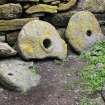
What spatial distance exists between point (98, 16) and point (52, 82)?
1.78 meters

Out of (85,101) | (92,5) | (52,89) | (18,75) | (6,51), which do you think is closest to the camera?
(85,101)

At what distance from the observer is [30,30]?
5.53 meters

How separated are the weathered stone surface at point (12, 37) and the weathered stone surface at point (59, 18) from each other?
0.52 metres

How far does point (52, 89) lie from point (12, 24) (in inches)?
51.2

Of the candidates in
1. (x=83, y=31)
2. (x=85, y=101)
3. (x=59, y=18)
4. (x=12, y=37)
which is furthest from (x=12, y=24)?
(x=85, y=101)

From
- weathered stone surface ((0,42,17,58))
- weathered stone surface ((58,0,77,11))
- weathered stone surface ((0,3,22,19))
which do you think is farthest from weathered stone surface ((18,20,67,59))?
weathered stone surface ((58,0,77,11))

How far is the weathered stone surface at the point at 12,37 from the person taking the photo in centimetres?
570

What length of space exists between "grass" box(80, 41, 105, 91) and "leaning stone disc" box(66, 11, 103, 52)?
127 mm

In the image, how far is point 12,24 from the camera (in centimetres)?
563

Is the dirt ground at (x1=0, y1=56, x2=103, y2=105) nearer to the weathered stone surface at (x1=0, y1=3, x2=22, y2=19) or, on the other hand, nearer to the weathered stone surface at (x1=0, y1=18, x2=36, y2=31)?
the weathered stone surface at (x1=0, y1=18, x2=36, y2=31)

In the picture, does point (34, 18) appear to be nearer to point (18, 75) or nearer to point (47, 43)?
point (47, 43)

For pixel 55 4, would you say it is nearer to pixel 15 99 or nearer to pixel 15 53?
pixel 15 53

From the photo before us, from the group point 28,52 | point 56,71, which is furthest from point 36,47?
Result: point 56,71

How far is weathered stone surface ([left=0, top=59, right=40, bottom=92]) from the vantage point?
187 inches
